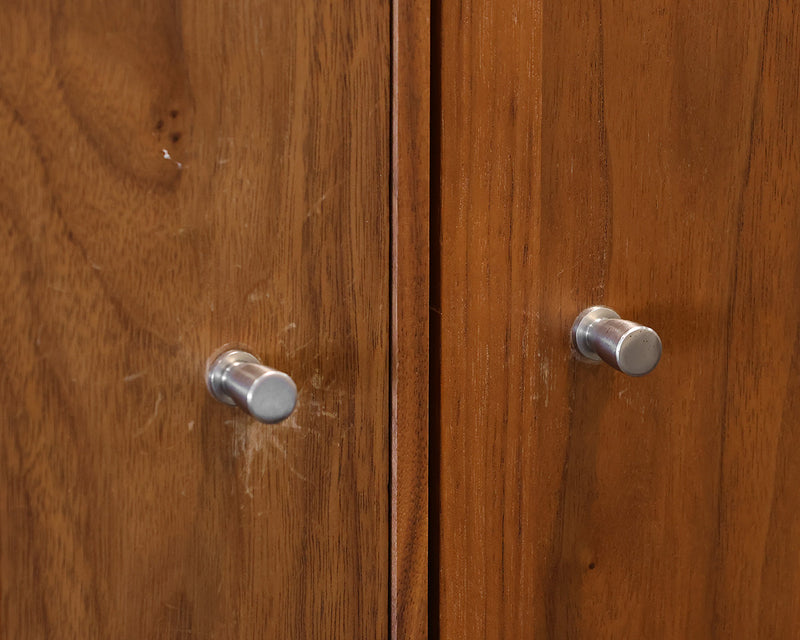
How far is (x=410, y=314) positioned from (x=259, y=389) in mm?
77

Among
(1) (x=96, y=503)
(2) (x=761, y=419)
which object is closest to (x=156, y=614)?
(1) (x=96, y=503)

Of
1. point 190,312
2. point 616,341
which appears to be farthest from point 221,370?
point 616,341

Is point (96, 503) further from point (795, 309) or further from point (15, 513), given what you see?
point (795, 309)

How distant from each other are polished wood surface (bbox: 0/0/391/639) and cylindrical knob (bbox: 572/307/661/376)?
0.09 meters

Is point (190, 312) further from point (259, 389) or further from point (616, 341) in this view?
point (616, 341)

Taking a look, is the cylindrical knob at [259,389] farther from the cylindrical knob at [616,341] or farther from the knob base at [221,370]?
A: the cylindrical knob at [616,341]

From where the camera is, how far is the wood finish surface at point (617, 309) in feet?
1.12

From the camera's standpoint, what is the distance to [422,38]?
32 centimetres

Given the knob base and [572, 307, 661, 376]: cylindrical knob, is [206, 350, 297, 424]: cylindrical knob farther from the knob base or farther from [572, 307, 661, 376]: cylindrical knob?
[572, 307, 661, 376]: cylindrical knob

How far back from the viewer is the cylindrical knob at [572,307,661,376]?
0.34 m

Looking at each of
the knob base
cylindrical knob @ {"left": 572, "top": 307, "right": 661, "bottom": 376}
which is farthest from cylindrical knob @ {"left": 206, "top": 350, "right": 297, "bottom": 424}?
cylindrical knob @ {"left": 572, "top": 307, "right": 661, "bottom": 376}

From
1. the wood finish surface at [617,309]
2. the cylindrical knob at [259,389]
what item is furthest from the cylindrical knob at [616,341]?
the cylindrical knob at [259,389]

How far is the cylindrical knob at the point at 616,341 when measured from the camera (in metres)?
0.34

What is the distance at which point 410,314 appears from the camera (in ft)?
1.10
